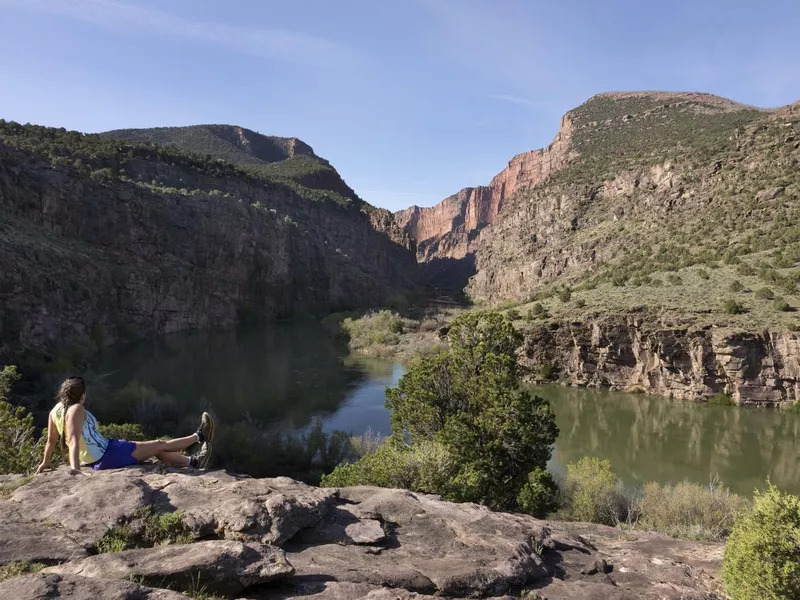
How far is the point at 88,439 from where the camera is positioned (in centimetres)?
681

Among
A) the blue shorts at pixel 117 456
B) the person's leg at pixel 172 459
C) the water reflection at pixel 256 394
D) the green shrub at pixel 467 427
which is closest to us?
the blue shorts at pixel 117 456

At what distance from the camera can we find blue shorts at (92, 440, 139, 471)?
691 centimetres

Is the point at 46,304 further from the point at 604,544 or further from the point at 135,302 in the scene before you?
the point at 604,544

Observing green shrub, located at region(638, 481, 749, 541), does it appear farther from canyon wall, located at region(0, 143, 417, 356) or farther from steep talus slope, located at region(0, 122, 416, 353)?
steep talus slope, located at region(0, 122, 416, 353)

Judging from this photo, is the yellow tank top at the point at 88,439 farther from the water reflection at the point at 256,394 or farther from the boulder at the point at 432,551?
the water reflection at the point at 256,394

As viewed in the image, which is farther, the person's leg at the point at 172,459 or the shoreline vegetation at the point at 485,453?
the shoreline vegetation at the point at 485,453

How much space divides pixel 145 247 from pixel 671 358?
58.6 meters

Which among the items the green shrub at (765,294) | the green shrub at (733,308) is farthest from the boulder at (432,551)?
the green shrub at (765,294)

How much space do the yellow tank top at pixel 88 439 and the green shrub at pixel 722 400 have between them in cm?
3359

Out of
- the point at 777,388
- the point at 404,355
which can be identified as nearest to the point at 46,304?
the point at 404,355

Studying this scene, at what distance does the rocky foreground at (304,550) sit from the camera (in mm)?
4684

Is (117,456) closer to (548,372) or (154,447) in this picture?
(154,447)

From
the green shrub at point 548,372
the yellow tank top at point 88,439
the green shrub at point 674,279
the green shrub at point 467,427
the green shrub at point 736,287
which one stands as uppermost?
the green shrub at point 674,279

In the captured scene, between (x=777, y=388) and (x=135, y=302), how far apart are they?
189 ft
